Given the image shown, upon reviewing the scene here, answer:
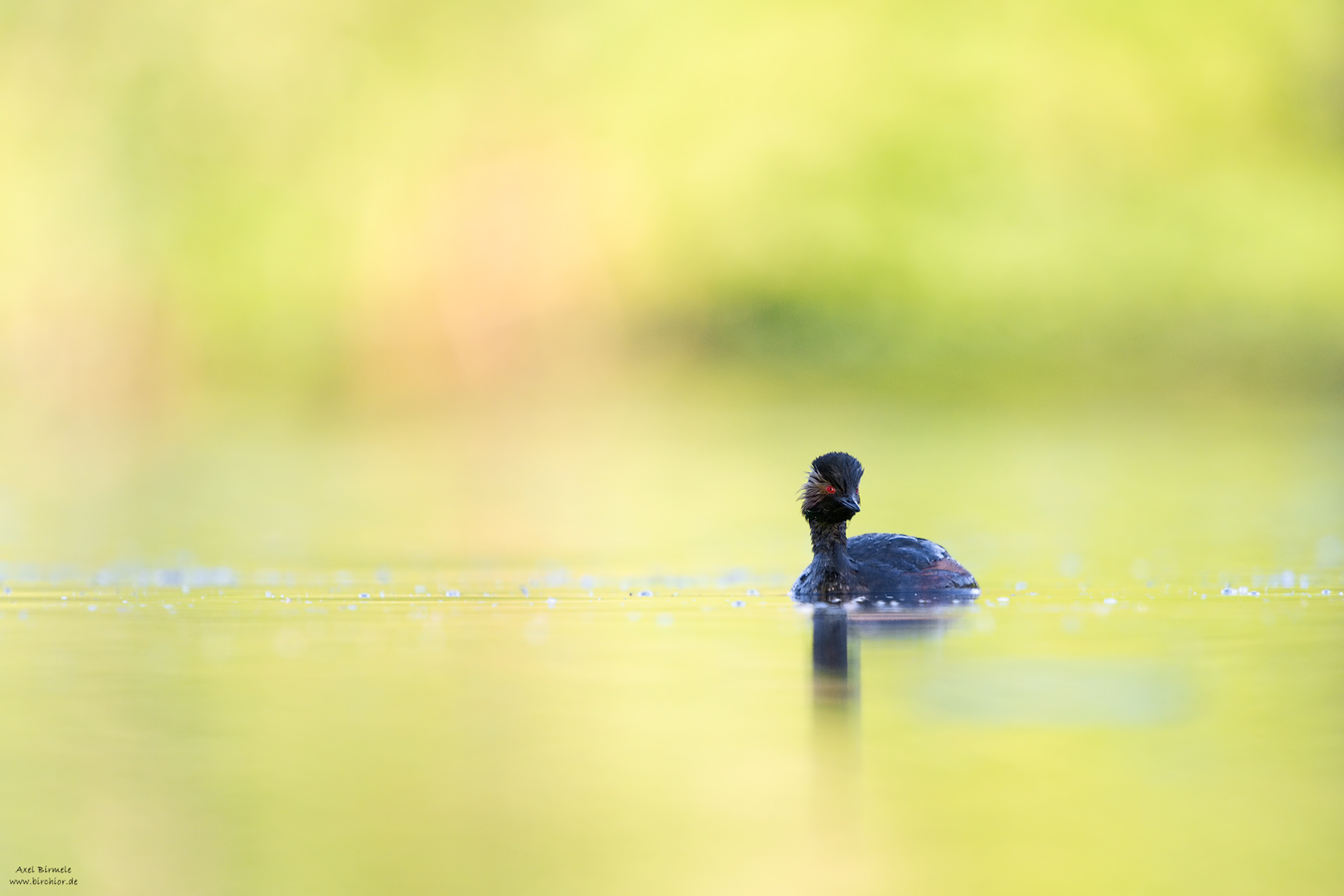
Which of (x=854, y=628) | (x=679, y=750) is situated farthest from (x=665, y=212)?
(x=679, y=750)

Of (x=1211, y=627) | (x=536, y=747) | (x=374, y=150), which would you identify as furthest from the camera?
(x=374, y=150)

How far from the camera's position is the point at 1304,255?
A: 4397 cm

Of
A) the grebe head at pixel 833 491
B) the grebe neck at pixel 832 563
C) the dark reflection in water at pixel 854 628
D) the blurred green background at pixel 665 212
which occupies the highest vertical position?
the blurred green background at pixel 665 212

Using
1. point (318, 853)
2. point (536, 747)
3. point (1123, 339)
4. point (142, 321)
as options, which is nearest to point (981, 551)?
point (536, 747)

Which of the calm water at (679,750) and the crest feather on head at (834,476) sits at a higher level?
the crest feather on head at (834,476)

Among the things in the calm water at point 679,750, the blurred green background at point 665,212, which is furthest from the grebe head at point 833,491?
the blurred green background at point 665,212

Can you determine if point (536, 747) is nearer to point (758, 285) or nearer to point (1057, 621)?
point (1057, 621)

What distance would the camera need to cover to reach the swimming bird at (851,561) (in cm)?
1390

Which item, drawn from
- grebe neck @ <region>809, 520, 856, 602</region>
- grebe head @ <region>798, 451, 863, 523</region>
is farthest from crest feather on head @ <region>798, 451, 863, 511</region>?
grebe neck @ <region>809, 520, 856, 602</region>

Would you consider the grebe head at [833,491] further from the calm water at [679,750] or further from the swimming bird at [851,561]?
the calm water at [679,750]

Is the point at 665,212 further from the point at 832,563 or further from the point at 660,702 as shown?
the point at 660,702

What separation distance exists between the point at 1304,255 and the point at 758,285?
39.6ft

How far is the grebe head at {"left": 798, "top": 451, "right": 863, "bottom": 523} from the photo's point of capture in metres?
14.1

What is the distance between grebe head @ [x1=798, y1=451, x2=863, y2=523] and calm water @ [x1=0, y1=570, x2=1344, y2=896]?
133cm
